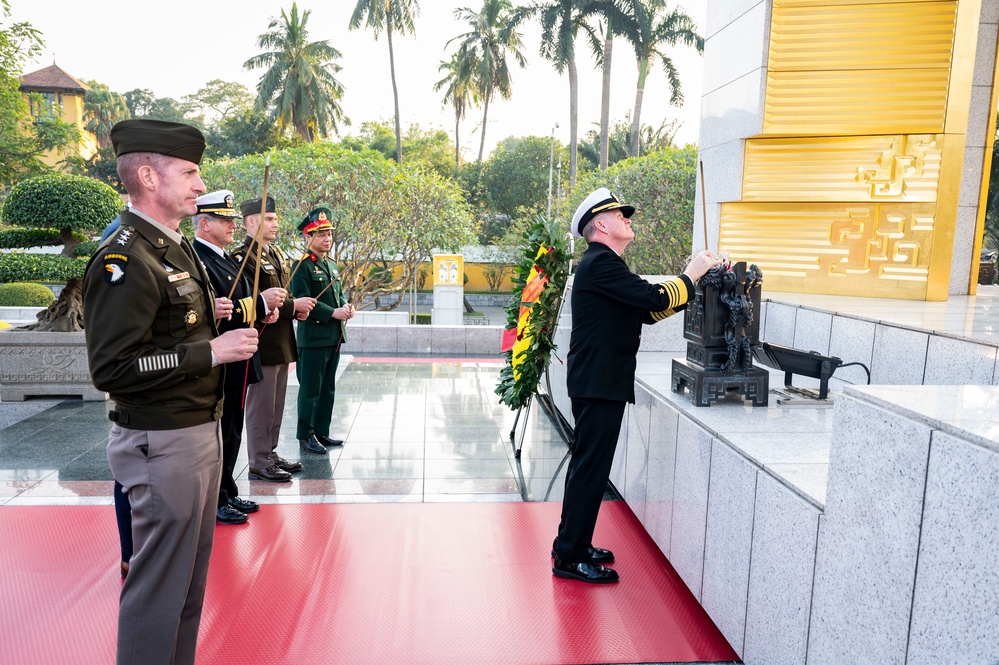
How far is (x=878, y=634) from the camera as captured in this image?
6.46ft

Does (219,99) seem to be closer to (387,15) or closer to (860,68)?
(387,15)

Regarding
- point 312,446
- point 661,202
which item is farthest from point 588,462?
point 661,202

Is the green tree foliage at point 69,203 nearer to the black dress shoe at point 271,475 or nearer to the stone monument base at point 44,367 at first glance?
the stone monument base at point 44,367

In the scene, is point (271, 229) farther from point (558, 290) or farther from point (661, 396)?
point (661, 396)

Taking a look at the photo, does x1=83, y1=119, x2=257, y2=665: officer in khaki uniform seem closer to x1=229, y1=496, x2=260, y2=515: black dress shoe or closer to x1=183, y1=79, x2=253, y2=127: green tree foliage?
x1=229, y1=496, x2=260, y2=515: black dress shoe

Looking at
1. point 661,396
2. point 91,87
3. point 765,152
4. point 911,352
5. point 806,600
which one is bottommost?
point 806,600

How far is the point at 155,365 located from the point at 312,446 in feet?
11.6

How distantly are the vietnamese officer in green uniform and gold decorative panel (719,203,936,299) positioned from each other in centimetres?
404

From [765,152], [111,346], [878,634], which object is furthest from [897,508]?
[765,152]

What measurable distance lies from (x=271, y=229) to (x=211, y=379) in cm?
229

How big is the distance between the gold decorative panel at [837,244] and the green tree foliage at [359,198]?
9753 millimetres

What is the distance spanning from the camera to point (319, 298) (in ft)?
17.5

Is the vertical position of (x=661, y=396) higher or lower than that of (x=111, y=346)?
lower

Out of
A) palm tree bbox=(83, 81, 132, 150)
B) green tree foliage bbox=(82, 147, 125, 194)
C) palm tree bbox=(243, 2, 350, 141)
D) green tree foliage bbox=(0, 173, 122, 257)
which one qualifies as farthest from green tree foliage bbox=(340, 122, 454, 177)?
green tree foliage bbox=(0, 173, 122, 257)
